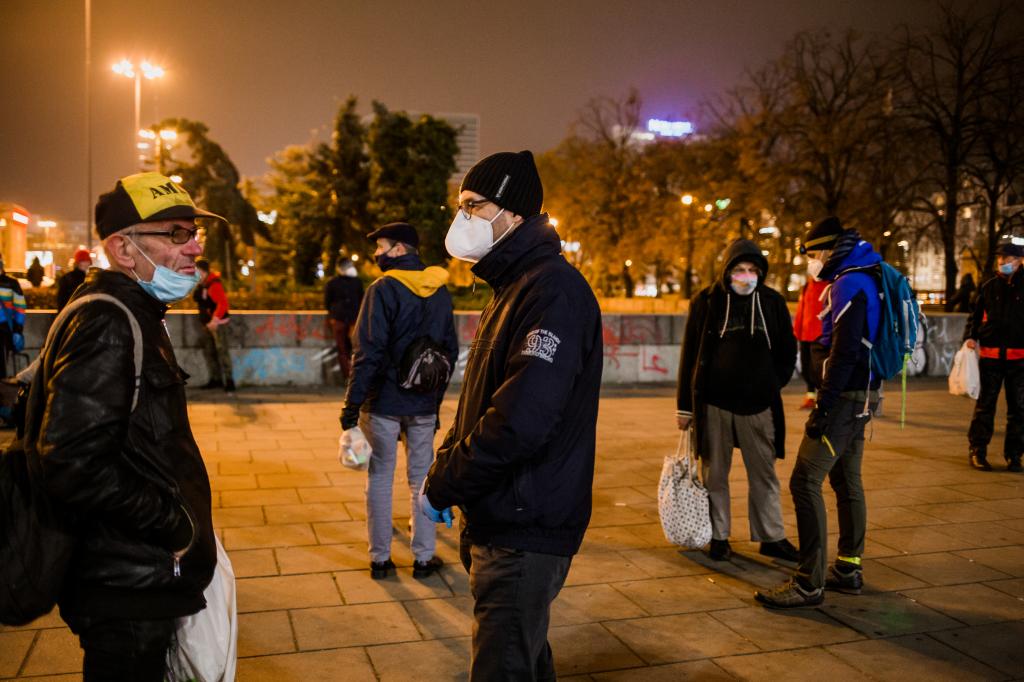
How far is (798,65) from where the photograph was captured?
30.8 m

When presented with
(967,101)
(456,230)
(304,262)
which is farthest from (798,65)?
(456,230)

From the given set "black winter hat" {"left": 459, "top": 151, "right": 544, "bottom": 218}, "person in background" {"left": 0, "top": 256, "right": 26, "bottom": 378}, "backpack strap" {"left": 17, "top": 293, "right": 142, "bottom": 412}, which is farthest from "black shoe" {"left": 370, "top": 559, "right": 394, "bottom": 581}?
"person in background" {"left": 0, "top": 256, "right": 26, "bottom": 378}

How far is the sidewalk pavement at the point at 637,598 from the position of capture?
157 inches

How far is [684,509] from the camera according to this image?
17.3ft

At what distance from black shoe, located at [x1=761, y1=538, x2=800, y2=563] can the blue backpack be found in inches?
54.1

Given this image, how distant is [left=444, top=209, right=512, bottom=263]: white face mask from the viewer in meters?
2.91

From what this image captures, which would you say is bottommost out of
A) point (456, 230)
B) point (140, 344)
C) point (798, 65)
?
point (140, 344)

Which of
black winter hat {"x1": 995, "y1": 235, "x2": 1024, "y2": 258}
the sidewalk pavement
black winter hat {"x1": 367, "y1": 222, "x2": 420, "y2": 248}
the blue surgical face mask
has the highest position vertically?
black winter hat {"x1": 995, "y1": 235, "x2": 1024, "y2": 258}

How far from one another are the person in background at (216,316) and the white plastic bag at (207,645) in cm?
1022

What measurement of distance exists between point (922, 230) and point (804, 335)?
2042 centimetres

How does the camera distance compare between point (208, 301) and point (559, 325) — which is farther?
point (208, 301)

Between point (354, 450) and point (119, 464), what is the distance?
105 inches

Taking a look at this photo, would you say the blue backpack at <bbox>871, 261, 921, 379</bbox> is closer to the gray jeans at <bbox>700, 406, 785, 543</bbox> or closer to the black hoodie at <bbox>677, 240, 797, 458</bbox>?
the black hoodie at <bbox>677, 240, 797, 458</bbox>

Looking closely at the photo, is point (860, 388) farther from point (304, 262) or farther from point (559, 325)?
point (304, 262)
